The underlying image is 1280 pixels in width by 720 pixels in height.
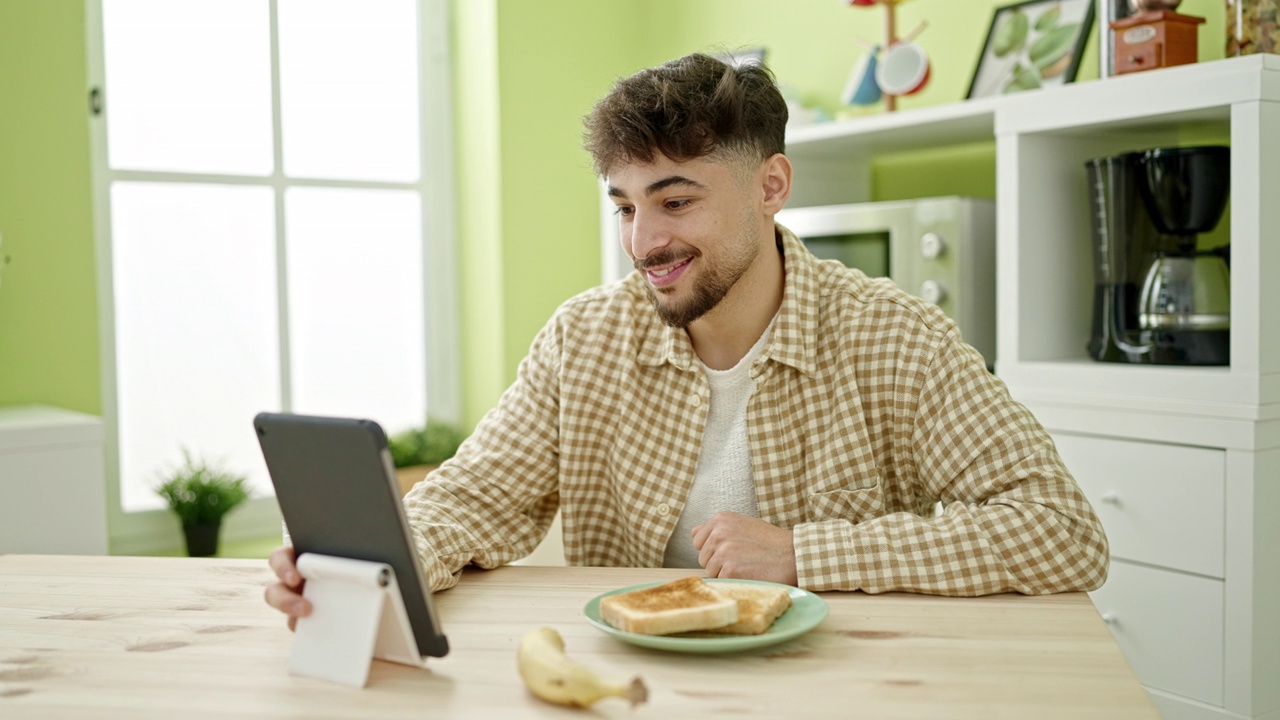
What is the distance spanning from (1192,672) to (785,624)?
1.32 meters

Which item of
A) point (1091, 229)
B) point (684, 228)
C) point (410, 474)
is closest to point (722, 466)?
point (684, 228)

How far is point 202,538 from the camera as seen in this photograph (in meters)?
3.15

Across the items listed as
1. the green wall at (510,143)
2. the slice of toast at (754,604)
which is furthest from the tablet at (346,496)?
the green wall at (510,143)

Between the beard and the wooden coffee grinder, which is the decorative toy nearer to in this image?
the wooden coffee grinder

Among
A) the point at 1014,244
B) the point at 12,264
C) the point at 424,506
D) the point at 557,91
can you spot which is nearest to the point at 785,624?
the point at 424,506

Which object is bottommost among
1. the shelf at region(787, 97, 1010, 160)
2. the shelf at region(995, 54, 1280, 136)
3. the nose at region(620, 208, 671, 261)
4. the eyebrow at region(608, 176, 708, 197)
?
the nose at region(620, 208, 671, 261)

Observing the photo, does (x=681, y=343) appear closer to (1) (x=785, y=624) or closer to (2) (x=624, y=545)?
(2) (x=624, y=545)

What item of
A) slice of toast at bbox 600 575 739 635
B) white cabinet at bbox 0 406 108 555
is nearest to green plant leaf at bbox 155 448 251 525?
white cabinet at bbox 0 406 108 555

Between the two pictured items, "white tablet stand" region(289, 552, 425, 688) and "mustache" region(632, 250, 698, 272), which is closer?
"white tablet stand" region(289, 552, 425, 688)

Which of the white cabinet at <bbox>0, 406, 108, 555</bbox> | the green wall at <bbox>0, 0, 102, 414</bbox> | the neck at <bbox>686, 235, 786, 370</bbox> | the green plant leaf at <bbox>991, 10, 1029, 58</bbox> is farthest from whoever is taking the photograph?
the green wall at <bbox>0, 0, 102, 414</bbox>

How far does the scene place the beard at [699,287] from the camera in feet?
5.32

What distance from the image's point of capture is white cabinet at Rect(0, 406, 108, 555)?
7.82 feet

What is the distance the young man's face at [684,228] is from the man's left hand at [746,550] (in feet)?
1.31

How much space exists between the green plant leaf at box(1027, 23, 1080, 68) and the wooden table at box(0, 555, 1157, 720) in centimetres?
168
